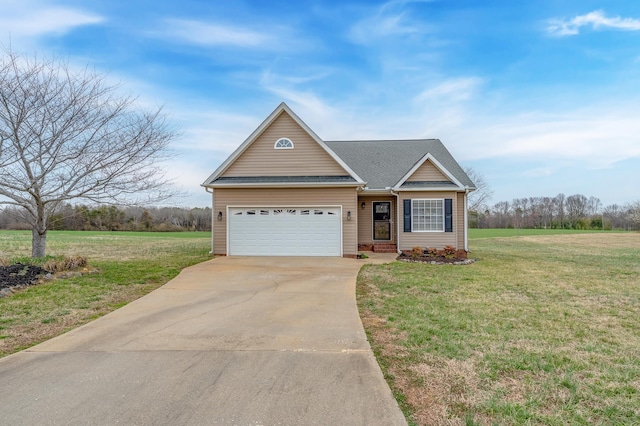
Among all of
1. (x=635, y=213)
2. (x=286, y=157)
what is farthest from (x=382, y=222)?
(x=635, y=213)

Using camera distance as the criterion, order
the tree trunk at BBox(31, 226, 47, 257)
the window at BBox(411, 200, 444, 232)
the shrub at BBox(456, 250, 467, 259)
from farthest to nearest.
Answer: the window at BBox(411, 200, 444, 232) → the shrub at BBox(456, 250, 467, 259) → the tree trunk at BBox(31, 226, 47, 257)

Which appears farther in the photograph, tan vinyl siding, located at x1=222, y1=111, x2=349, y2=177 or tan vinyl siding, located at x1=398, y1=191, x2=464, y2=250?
tan vinyl siding, located at x1=398, y1=191, x2=464, y2=250

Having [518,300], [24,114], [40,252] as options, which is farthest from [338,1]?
[40,252]

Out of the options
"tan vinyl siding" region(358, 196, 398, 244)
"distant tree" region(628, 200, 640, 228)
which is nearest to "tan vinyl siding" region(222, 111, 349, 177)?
"tan vinyl siding" region(358, 196, 398, 244)

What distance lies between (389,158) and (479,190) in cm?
2792

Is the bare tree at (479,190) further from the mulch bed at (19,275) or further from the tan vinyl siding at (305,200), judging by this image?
the mulch bed at (19,275)

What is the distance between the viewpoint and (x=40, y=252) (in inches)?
406

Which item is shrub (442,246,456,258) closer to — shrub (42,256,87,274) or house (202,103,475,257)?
house (202,103,475,257)

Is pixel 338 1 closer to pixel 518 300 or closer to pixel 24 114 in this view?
pixel 24 114

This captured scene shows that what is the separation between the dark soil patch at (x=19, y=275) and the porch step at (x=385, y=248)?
11751mm

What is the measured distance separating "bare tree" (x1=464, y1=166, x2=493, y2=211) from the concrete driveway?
37.8 m

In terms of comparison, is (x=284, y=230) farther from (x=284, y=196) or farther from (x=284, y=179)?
(x=284, y=179)

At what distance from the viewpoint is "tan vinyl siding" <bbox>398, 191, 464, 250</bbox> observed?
14953mm

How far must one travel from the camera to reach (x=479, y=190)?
41375 millimetres
